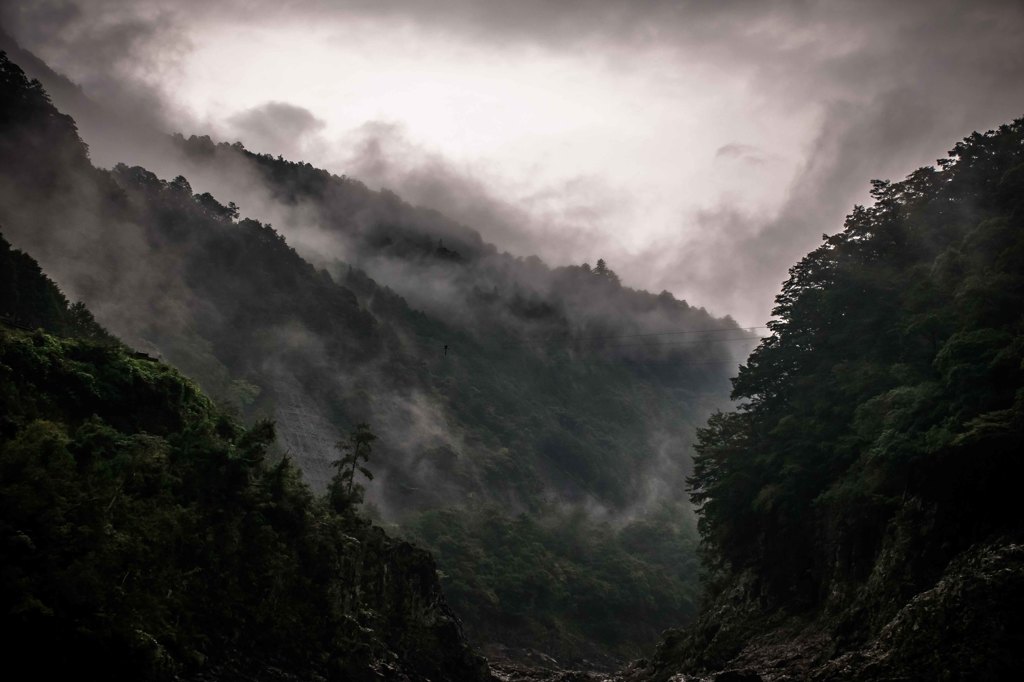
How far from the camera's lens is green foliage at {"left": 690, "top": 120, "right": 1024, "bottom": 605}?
35500mm

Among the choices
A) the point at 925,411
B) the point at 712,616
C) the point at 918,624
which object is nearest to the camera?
the point at 918,624

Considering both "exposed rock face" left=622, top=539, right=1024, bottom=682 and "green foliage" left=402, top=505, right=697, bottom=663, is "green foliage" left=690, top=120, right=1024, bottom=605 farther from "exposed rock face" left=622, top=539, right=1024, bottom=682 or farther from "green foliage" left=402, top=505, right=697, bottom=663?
"green foliage" left=402, top=505, right=697, bottom=663

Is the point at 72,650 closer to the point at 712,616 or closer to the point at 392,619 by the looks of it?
the point at 392,619

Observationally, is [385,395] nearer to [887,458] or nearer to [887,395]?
[887,395]

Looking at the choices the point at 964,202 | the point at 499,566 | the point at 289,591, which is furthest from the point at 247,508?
the point at 499,566

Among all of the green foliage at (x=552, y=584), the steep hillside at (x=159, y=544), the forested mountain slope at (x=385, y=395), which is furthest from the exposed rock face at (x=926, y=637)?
the forested mountain slope at (x=385, y=395)

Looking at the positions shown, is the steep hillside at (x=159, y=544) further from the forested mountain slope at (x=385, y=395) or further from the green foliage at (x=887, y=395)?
the forested mountain slope at (x=385, y=395)

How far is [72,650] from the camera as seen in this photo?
24.7 metres

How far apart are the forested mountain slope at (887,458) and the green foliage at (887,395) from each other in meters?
0.12

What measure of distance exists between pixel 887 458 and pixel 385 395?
10633cm

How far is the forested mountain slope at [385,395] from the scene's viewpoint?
103812 mm

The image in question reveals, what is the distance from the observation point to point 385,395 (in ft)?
453

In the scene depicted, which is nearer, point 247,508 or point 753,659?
point 247,508

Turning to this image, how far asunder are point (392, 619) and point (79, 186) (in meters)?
94.8
